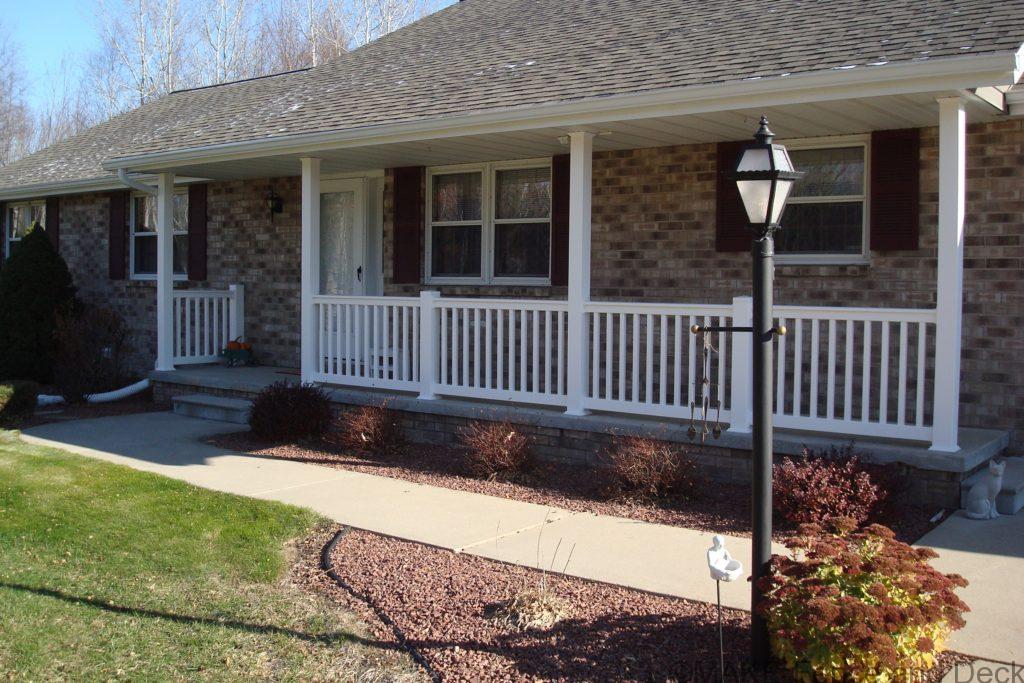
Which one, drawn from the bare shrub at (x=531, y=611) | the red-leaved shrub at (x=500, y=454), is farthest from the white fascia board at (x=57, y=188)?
the bare shrub at (x=531, y=611)

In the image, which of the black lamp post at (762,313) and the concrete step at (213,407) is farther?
the concrete step at (213,407)

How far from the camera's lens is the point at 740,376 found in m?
7.35

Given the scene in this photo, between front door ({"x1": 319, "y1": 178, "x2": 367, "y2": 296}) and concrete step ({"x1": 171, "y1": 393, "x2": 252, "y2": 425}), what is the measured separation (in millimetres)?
2209

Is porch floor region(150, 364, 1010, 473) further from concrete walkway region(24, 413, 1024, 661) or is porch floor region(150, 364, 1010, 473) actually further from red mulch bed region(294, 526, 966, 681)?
red mulch bed region(294, 526, 966, 681)

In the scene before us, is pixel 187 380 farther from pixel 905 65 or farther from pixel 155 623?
pixel 905 65

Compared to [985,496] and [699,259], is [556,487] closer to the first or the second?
[699,259]

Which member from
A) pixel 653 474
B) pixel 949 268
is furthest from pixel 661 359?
pixel 949 268

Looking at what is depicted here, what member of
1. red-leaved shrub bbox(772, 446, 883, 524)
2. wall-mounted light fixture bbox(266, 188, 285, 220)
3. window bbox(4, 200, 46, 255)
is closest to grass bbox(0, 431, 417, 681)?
red-leaved shrub bbox(772, 446, 883, 524)

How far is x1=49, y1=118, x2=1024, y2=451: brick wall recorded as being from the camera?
302 inches

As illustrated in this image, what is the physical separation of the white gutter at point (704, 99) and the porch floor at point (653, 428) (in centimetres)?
243

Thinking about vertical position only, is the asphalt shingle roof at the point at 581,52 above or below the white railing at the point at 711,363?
above

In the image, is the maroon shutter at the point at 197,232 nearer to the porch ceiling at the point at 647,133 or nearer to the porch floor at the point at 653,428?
the porch ceiling at the point at 647,133

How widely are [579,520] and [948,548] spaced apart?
2312 mm

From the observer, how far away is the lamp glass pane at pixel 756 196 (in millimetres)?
4078
